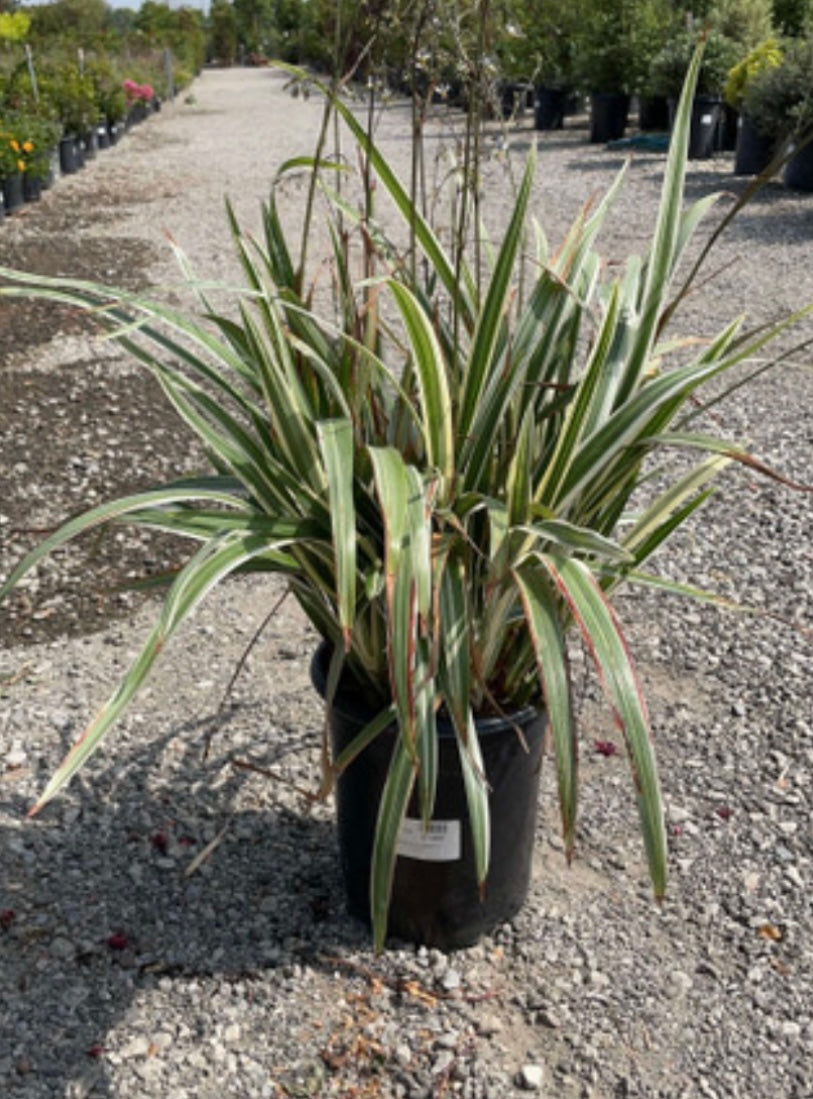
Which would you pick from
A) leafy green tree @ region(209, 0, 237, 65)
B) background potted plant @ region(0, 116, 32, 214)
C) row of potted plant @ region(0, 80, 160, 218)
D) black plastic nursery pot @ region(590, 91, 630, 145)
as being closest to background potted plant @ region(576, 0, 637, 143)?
black plastic nursery pot @ region(590, 91, 630, 145)

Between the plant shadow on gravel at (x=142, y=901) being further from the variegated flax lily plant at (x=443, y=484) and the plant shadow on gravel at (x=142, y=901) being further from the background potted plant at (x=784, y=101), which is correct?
the background potted plant at (x=784, y=101)

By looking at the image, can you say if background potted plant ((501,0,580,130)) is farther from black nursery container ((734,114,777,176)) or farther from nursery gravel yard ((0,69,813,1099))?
nursery gravel yard ((0,69,813,1099))

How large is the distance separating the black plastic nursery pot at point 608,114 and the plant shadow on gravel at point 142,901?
1067 centimetres

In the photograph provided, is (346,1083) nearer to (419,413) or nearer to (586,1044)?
(586,1044)

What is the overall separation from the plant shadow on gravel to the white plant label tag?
23 cm

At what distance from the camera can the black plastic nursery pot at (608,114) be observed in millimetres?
11602

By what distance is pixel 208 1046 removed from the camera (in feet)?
5.54

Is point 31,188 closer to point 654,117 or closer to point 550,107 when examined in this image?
point 654,117

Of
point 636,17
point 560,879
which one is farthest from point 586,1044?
point 636,17

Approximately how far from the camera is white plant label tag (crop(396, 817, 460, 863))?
1.70m

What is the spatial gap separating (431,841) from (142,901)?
1.76ft

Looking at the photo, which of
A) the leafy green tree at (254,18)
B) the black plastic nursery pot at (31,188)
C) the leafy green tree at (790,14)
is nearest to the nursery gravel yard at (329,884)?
the black plastic nursery pot at (31,188)

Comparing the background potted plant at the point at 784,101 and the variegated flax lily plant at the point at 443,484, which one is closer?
the variegated flax lily plant at the point at 443,484

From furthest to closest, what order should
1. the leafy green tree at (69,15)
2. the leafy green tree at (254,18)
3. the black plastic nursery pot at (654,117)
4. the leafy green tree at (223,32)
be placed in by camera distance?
the leafy green tree at (254,18), the leafy green tree at (223,32), the leafy green tree at (69,15), the black plastic nursery pot at (654,117)
